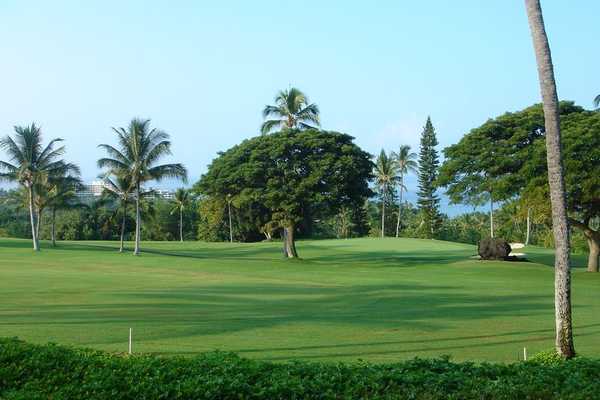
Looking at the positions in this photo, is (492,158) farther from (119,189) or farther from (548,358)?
(548,358)

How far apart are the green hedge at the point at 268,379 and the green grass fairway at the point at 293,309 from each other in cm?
463

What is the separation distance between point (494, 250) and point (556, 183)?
40114mm

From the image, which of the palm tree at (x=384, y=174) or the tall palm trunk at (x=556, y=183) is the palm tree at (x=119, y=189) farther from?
the tall palm trunk at (x=556, y=183)

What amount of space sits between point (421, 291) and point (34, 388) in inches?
905

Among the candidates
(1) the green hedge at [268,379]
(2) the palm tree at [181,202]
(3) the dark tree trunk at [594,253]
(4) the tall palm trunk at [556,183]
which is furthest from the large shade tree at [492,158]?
(2) the palm tree at [181,202]

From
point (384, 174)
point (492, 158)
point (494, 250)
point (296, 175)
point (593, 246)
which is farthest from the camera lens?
point (384, 174)

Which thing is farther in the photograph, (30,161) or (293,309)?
(30,161)

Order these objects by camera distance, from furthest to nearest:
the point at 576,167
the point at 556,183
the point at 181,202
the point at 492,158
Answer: the point at 181,202
the point at 492,158
the point at 576,167
the point at 556,183

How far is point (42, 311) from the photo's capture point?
20969 millimetres

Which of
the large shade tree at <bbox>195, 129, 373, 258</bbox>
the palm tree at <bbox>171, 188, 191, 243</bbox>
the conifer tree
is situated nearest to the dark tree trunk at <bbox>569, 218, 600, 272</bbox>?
the large shade tree at <bbox>195, 129, 373, 258</bbox>

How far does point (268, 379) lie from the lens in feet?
30.0

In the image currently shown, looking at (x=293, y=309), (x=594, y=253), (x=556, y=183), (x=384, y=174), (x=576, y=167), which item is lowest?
(x=293, y=309)

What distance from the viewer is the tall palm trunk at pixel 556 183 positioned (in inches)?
488

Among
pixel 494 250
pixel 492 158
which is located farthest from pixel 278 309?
pixel 494 250
